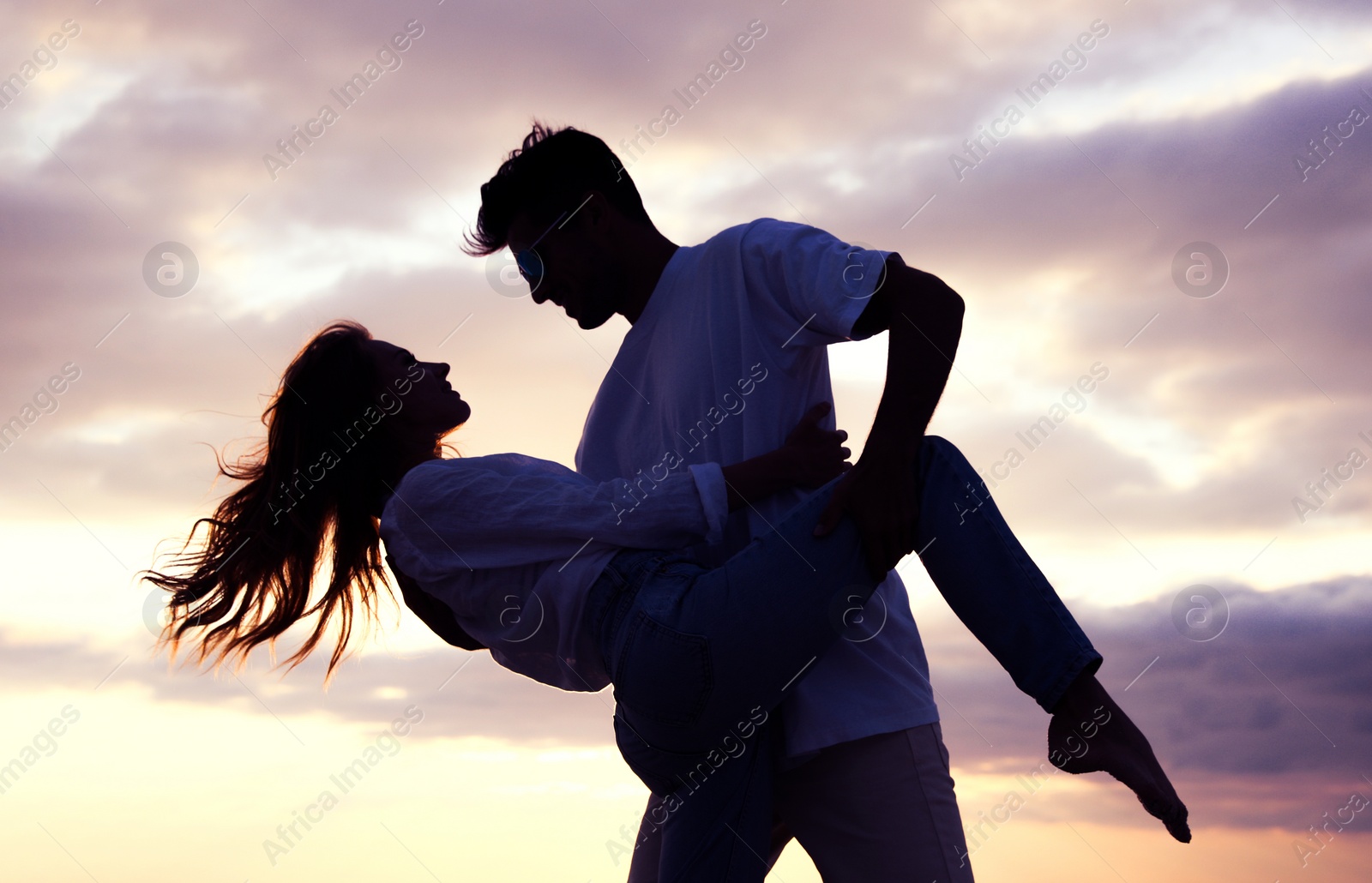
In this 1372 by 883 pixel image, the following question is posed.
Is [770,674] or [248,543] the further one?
[248,543]

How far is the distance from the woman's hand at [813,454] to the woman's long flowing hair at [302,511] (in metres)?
1.28

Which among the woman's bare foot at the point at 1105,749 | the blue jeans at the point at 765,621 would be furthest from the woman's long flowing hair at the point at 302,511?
the woman's bare foot at the point at 1105,749

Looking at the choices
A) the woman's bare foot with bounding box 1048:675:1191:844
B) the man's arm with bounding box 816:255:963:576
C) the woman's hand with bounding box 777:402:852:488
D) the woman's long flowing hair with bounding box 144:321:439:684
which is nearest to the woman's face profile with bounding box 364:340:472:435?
the woman's long flowing hair with bounding box 144:321:439:684

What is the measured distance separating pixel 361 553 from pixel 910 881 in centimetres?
185

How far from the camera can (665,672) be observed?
8.04 ft

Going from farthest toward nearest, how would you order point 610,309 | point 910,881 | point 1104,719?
point 610,309
point 910,881
point 1104,719

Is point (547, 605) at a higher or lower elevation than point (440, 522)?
lower

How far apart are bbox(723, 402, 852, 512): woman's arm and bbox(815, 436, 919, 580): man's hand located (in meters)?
0.16

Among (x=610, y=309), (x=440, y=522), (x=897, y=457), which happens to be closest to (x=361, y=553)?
(x=440, y=522)

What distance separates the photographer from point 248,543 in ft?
10.9

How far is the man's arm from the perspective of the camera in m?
2.44

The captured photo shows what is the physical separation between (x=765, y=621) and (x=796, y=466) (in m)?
0.40

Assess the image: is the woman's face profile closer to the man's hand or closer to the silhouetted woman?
the silhouetted woman

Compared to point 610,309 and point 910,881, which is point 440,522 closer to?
point 610,309
